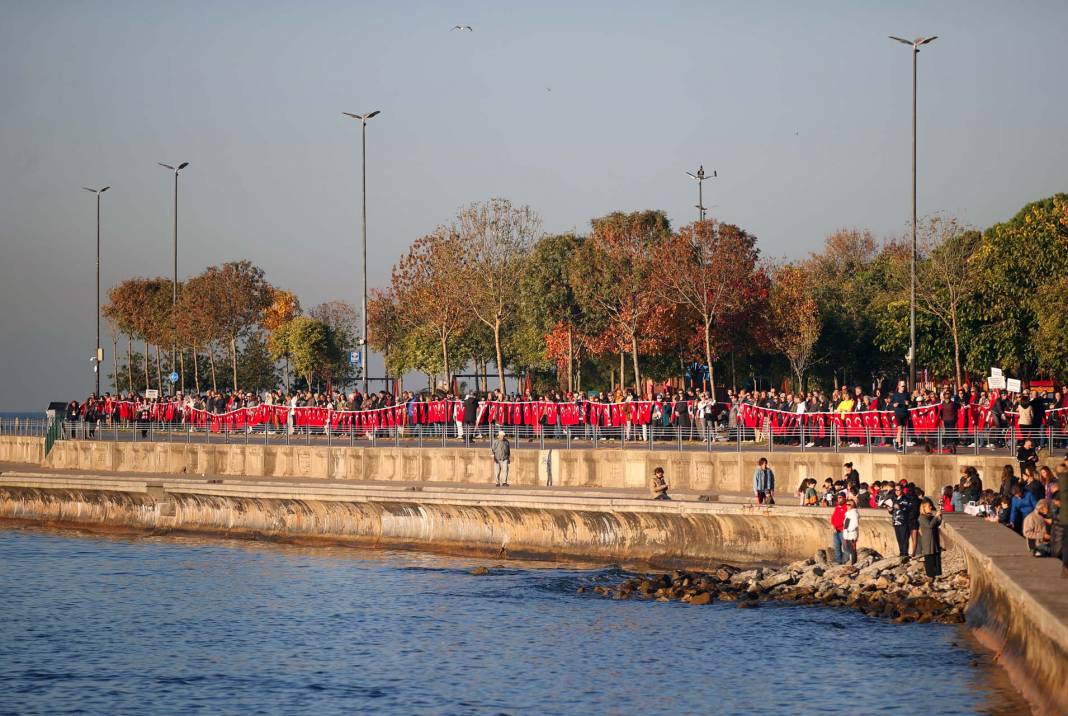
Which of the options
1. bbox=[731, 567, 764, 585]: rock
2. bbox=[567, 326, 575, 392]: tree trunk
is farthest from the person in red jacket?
bbox=[567, 326, 575, 392]: tree trunk

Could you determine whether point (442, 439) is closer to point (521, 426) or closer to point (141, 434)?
point (521, 426)

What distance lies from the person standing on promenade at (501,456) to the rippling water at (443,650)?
10.6ft

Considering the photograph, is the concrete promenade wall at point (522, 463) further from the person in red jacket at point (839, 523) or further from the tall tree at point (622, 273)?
the tall tree at point (622, 273)

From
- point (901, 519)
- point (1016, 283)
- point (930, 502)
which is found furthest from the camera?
point (1016, 283)

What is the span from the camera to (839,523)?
30594 mm

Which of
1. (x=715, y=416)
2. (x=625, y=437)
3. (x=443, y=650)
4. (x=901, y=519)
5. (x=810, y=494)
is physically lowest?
(x=443, y=650)

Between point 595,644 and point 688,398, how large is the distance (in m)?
19.2

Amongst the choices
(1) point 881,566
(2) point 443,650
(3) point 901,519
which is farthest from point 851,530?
(2) point 443,650

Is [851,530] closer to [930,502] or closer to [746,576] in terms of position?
[930,502]

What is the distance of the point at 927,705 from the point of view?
22.1 meters

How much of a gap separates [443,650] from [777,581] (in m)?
7.59

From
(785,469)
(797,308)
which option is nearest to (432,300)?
(797,308)

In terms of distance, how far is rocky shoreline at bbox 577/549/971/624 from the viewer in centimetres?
2780

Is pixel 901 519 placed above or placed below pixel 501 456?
below
